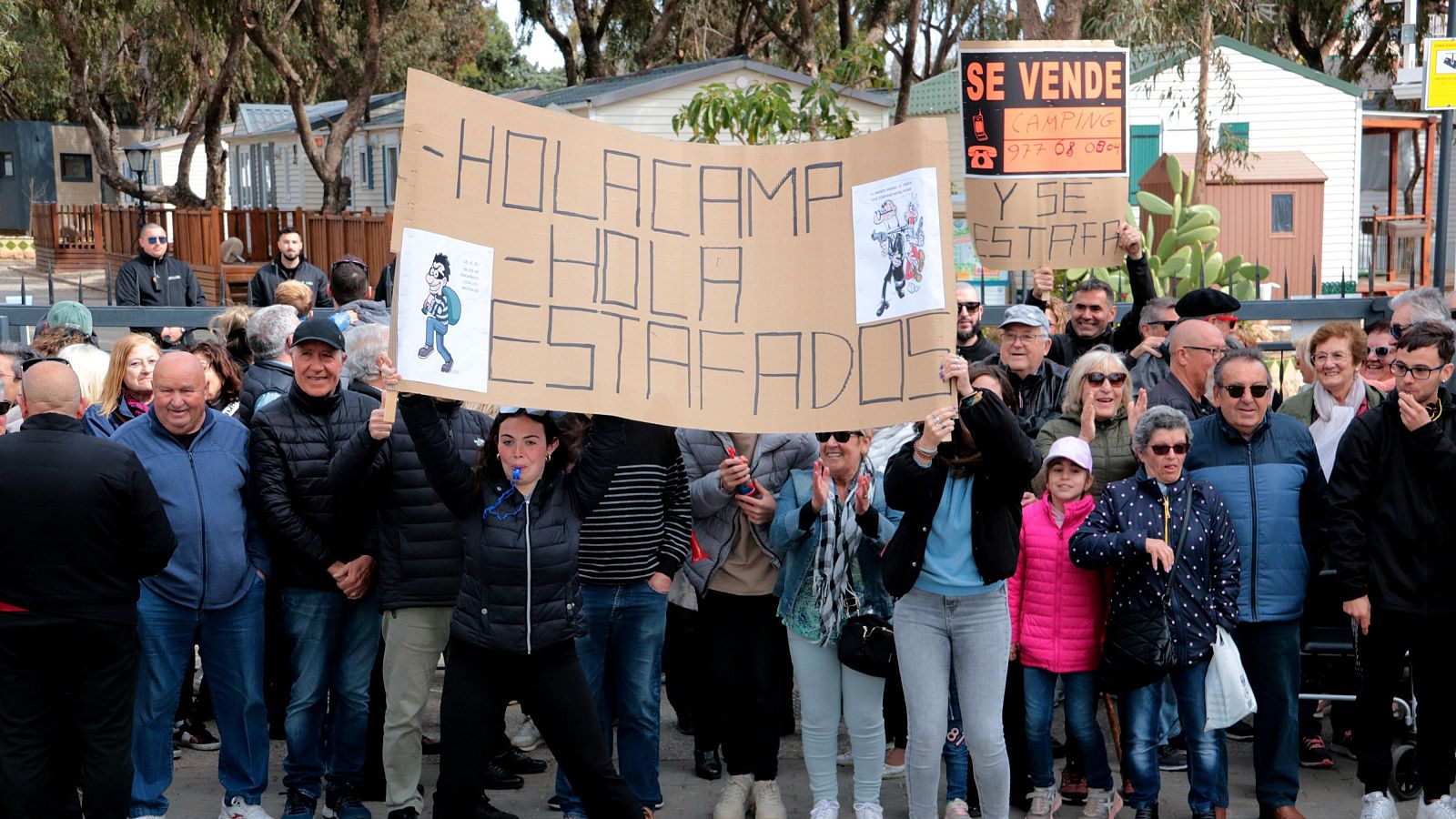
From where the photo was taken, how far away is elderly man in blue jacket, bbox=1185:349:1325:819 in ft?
19.2

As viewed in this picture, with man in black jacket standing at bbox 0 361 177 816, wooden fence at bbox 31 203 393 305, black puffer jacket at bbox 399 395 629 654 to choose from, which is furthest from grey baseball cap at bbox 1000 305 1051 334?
wooden fence at bbox 31 203 393 305

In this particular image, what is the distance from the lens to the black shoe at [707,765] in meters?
6.64

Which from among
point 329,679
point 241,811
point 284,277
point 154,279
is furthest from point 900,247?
point 154,279

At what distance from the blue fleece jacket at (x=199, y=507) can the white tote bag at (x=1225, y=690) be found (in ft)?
12.5

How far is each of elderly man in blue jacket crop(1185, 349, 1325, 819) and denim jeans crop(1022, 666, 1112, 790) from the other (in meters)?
0.64

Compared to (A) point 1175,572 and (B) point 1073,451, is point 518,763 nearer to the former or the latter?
(B) point 1073,451

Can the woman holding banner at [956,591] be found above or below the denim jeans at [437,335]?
below

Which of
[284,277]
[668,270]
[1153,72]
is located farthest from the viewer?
[1153,72]

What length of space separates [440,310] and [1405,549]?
384 centimetres

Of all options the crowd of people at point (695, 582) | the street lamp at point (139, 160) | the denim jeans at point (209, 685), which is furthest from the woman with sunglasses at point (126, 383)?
the street lamp at point (139, 160)

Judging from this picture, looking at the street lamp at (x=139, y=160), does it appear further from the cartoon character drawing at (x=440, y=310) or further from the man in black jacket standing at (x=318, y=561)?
the cartoon character drawing at (x=440, y=310)

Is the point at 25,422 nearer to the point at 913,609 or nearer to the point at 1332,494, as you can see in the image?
the point at 913,609

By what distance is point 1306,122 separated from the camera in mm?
27875

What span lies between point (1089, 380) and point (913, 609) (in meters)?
1.47
